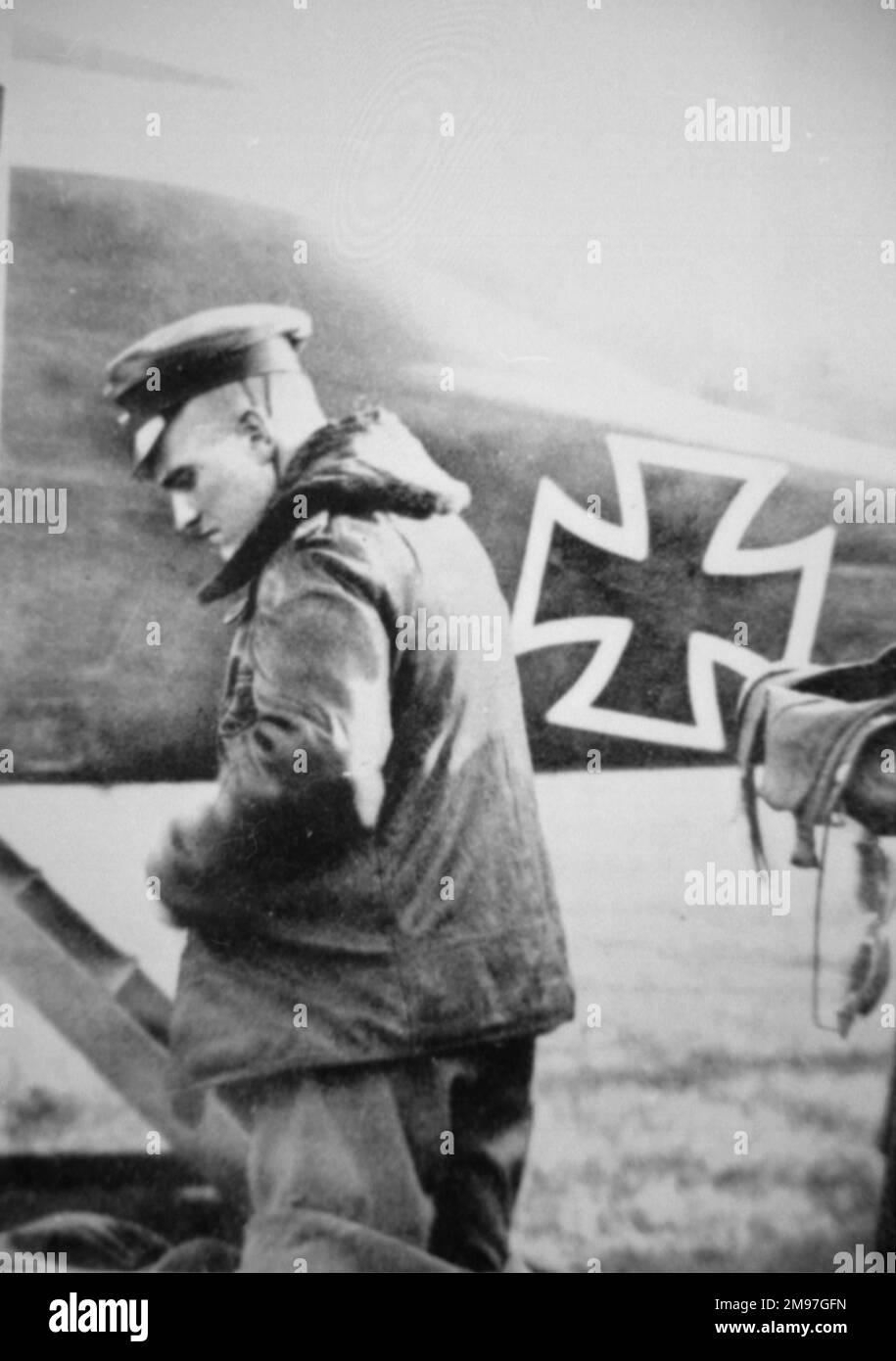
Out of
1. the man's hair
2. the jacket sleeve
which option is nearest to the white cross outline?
the jacket sleeve

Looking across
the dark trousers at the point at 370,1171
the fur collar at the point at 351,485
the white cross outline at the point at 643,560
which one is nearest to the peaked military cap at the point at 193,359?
the fur collar at the point at 351,485

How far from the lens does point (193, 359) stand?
2689 mm

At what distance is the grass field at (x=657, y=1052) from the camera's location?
2.64 m

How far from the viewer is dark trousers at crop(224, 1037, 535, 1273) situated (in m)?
2.54

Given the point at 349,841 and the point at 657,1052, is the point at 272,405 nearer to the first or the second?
the point at 349,841

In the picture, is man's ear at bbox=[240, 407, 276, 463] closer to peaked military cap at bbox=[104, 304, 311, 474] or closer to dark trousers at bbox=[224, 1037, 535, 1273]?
peaked military cap at bbox=[104, 304, 311, 474]

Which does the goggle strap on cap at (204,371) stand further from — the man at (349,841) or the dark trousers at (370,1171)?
the dark trousers at (370,1171)

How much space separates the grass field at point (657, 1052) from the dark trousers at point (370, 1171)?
0.51ft

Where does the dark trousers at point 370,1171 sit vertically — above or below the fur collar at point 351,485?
below

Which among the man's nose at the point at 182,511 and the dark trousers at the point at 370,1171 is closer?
the dark trousers at the point at 370,1171

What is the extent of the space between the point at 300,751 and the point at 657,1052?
3.25 feet

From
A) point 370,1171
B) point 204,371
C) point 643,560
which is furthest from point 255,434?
point 370,1171

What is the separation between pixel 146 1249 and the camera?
2.63 m

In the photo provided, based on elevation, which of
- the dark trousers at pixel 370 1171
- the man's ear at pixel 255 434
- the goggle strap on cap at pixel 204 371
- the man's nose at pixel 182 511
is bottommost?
the dark trousers at pixel 370 1171
